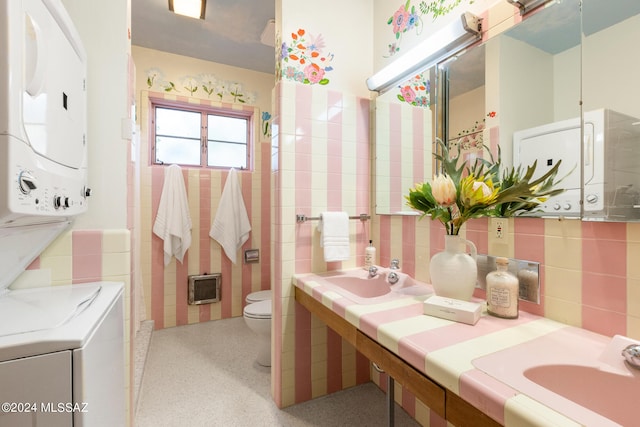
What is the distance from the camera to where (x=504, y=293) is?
936 mm

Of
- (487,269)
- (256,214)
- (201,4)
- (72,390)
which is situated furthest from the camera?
(256,214)

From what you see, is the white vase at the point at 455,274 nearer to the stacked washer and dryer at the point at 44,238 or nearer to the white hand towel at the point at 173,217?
the stacked washer and dryer at the point at 44,238

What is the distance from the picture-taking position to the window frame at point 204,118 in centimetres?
270

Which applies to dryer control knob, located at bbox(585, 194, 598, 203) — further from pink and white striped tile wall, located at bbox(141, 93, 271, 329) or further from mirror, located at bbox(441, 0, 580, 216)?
pink and white striped tile wall, located at bbox(141, 93, 271, 329)

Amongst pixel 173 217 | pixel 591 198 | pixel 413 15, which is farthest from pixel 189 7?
pixel 591 198

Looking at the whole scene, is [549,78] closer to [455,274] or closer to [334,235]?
[455,274]

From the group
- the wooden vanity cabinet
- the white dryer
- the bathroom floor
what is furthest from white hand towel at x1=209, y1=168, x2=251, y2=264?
the wooden vanity cabinet

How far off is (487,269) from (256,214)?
7.51ft

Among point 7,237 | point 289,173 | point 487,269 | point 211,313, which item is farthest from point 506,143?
point 211,313

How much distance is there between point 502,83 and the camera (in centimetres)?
114

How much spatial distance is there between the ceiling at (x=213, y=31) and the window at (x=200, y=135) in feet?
1.61

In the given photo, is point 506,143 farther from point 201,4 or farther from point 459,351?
point 201,4

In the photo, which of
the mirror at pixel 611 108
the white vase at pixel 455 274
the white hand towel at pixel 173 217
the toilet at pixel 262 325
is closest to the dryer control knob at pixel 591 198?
the mirror at pixel 611 108

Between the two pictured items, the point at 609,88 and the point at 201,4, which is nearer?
the point at 609,88
